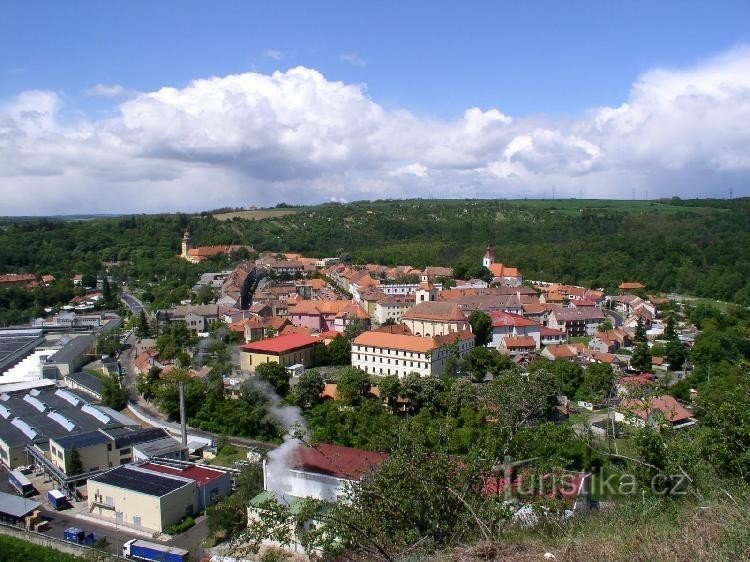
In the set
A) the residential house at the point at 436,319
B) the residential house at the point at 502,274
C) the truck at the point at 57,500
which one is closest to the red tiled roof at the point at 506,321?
the residential house at the point at 436,319

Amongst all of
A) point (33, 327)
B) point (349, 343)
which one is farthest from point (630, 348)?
point (33, 327)

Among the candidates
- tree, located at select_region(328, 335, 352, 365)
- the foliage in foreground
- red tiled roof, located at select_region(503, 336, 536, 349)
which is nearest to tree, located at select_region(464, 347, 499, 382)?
red tiled roof, located at select_region(503, 336, 536, 349)

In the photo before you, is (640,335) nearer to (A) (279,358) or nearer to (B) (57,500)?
(A) (279,358)

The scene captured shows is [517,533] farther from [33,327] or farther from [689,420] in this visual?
[33,327]

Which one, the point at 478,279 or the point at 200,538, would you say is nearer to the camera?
the point at 200,538

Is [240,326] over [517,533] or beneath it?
beneath

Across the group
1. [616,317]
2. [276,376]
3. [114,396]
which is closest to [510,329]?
[616,317]

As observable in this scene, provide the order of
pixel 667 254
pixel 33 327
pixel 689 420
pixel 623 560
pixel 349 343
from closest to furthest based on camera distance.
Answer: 1. pixel 623 560
2. pixel 689 420
3. pixel 349 343
4. pixel 33 327
5. pixel 667 254
